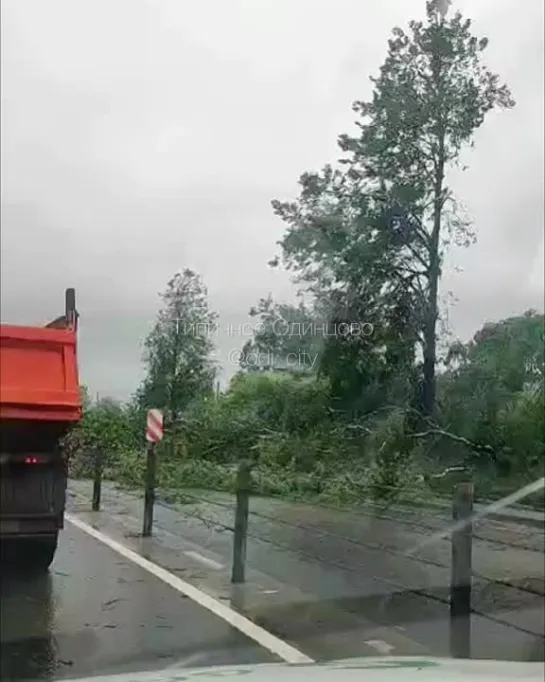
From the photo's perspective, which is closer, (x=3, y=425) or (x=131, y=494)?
(x=3, y=425)

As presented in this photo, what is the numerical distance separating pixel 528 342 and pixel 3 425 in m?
4.71

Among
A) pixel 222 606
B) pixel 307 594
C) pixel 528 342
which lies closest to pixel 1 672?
pixel 222 606

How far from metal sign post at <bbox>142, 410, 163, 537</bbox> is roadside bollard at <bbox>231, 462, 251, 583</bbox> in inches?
52.2

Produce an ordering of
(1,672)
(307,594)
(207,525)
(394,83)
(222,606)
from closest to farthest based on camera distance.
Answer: (1,672) < (222,606) < (307,594) < (394,83) < (207,525)

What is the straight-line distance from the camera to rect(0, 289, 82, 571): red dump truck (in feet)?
30.7

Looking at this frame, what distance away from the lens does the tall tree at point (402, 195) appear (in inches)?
389

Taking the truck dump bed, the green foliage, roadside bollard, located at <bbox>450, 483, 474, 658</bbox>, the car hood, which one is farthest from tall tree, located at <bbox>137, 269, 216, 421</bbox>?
the car hood

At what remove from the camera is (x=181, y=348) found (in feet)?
33.4

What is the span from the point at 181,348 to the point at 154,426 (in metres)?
1.23

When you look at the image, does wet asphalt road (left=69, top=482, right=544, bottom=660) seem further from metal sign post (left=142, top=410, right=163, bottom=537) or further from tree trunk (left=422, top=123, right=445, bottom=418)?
tree trunk (left=422, top=123, right=445, bottom=418)

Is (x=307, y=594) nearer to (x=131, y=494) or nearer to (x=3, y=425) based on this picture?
(x=3, y=425)

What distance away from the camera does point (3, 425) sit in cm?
927

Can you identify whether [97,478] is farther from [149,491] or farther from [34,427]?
[34,427]

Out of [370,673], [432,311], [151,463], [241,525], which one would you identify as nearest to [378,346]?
[432,311]
